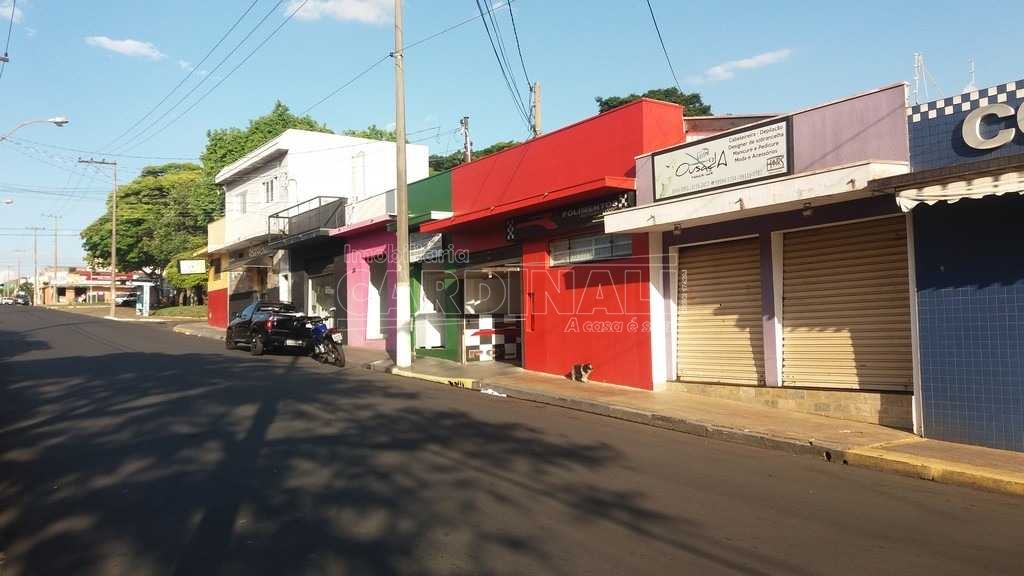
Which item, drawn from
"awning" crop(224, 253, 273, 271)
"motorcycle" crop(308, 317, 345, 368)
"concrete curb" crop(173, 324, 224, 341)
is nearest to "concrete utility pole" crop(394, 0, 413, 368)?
"motorcycle" crop(308, 317, 345, 368)

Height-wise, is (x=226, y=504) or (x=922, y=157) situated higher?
(x=922, y=157)

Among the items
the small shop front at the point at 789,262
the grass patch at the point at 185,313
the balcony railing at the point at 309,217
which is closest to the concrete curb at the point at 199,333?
the balcony railing at the point at 309,217

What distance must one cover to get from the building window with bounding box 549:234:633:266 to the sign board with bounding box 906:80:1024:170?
545 cm

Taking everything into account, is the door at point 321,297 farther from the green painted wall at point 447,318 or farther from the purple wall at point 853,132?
the purple wall at point 853,132

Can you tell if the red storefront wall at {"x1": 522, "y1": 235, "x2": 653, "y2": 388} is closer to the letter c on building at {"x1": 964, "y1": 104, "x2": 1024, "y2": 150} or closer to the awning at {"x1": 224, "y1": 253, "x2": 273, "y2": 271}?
the letter c on building at {"x1": 964, "y1": 104, "x2": 1024, "y2": 150}

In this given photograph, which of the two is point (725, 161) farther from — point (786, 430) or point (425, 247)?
point (425, 247)

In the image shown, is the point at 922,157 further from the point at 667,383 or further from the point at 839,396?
the point at 667,383

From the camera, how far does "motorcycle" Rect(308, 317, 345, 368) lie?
61.7 ft

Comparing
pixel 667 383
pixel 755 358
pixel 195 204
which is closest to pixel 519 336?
pixel 667 383

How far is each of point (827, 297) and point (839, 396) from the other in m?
1.44

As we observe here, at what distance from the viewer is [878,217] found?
32.7ft

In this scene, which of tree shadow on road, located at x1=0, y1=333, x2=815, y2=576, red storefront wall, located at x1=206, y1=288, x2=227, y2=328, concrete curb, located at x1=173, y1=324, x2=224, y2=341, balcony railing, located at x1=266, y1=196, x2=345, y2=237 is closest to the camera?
tree shadow on road, located at x1=0, y1=333, x2=815, y2=576

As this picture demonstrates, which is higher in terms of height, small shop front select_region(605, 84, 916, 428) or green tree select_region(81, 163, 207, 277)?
green tree select_region(81, 163, 207, 277)

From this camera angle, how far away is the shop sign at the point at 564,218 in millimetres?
13672
